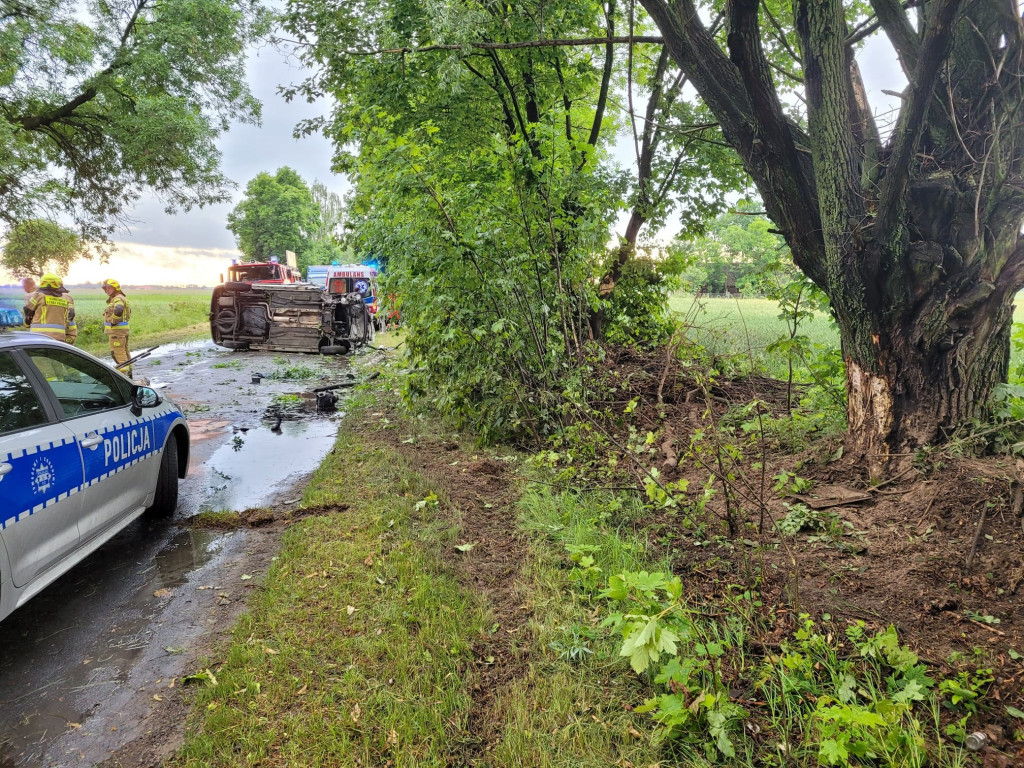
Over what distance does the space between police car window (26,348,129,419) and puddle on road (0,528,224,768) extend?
116 cm

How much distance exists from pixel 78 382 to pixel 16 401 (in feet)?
2.45

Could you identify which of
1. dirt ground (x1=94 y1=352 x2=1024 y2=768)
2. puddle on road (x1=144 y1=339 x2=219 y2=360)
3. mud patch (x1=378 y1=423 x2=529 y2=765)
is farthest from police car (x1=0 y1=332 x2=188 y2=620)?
puddle on road (x1=144 y1=339 x2=219 y2=360)

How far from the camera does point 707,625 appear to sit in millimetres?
2908

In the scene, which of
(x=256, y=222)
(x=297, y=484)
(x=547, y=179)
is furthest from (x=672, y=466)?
(x=256, y=222)

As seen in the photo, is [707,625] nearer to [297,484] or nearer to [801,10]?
[801,10]

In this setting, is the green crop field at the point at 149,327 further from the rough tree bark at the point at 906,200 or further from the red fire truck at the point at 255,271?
the rough tree bark at the point at 906,200

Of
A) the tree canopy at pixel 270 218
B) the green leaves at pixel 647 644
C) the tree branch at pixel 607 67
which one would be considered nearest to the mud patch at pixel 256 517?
the green leaves at pixel 647 644

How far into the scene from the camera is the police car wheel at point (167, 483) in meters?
4.85

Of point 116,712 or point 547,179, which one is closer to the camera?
point 116,712

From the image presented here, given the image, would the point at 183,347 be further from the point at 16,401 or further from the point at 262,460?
the point at 16,401

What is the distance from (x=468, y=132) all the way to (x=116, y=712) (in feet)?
28.9

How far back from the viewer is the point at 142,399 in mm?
4477

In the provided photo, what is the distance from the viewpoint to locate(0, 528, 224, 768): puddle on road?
2578 millimetres

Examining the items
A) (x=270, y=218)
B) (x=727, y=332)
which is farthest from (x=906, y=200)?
(x=270, y=218)
